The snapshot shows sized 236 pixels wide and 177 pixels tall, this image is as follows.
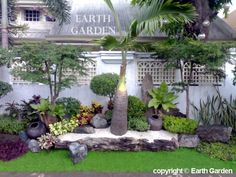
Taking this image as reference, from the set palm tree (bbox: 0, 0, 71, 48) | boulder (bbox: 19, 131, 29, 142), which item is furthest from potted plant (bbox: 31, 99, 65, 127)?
palm tree (bbox: 0, 0, 71, 48)

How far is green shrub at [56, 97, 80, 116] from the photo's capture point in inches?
266

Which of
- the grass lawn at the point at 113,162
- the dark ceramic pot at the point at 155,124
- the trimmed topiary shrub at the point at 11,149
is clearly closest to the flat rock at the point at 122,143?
the grass lawn at the point at 113,162

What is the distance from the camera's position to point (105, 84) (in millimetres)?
6574

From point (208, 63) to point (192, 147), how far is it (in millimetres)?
1943

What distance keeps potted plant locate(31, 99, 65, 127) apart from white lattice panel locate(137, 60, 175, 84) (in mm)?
2446

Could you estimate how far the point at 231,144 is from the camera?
6.11 metres

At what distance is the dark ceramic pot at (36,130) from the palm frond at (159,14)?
312 centimetres

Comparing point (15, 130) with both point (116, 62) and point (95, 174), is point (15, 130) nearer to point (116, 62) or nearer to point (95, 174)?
point (95, 174)

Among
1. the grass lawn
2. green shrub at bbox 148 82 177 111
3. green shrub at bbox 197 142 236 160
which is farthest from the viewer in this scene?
green shrub at bbox 148 82 177 111

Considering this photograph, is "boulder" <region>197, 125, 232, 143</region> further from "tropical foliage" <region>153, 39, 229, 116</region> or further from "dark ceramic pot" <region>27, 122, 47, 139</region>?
"dark ceramic pot" <region>27, 122, 47, 139</region>

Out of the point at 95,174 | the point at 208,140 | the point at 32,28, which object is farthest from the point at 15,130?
A: the point at 32,28

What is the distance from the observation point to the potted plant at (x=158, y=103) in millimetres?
6457

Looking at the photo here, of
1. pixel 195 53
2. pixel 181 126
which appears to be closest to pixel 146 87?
pixel 181 126

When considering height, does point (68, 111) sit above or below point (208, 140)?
above
